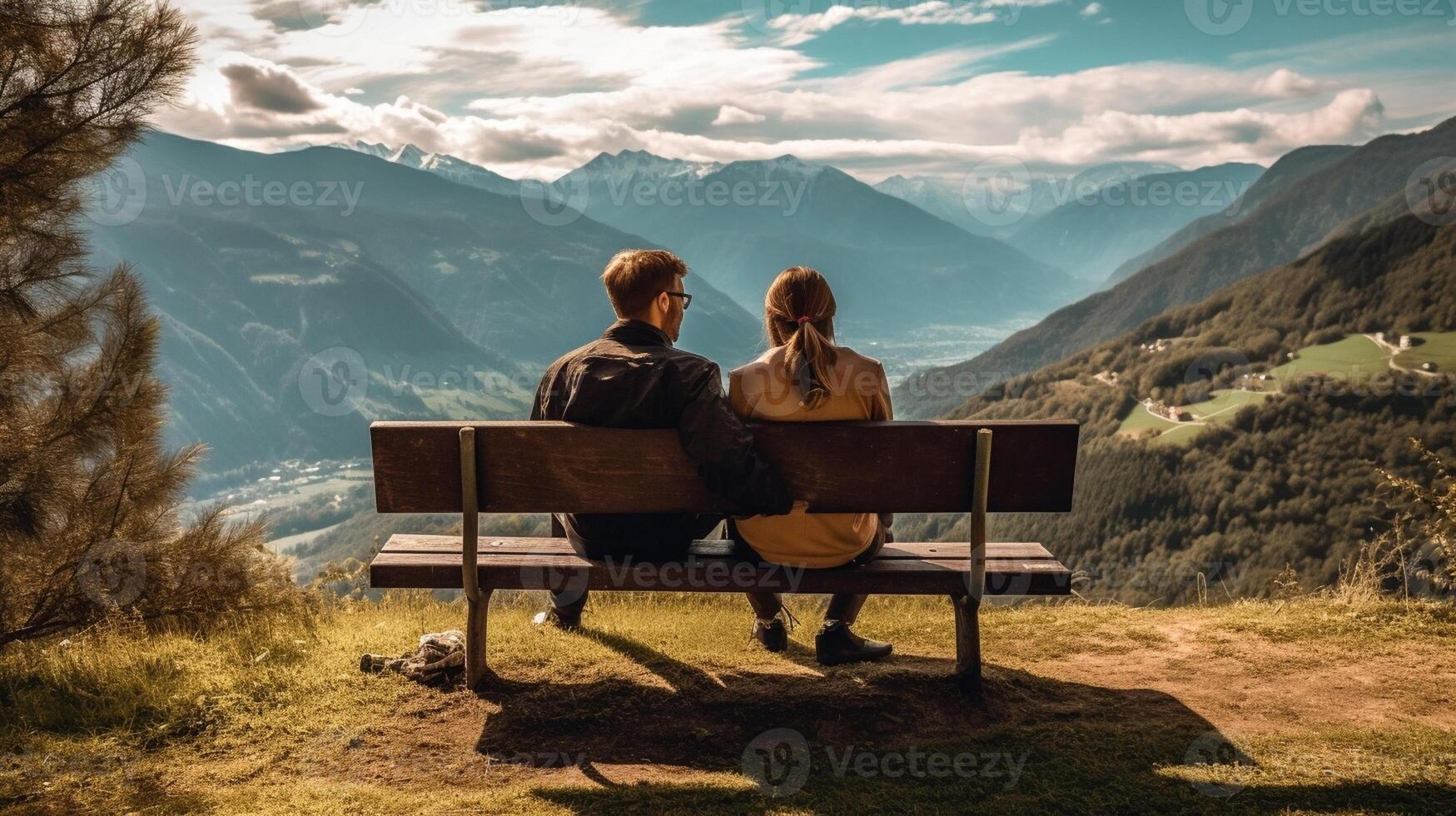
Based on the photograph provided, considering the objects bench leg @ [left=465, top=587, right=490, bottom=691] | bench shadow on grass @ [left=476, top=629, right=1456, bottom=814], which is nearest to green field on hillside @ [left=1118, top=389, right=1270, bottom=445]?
bench shadow on grass @ [left=476, top=629, right=1456, bottom=814]

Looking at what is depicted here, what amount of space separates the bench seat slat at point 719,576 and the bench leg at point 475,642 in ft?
0.40

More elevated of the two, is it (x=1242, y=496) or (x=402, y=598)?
(x=402, y=598)

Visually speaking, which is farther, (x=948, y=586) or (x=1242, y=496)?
(x=1242, y=496)

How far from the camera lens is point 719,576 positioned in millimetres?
4227

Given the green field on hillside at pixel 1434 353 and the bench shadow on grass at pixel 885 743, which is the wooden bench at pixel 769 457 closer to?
the bench shadow on grass at pixel 885 743

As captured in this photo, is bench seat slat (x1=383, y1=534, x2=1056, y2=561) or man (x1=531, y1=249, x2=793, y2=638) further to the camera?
bench seat slat (x1=383, y1=534, x2=1056, y2=561)

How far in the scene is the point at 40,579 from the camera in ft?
17.3

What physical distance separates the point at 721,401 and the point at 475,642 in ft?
5.32

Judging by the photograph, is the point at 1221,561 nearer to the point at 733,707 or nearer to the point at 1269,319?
the point at 1269,319

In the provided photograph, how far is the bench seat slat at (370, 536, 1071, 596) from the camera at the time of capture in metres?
4.18

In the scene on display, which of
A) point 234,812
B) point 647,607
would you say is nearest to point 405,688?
point 234,812

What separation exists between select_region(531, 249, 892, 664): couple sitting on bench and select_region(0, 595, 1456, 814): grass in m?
0.67

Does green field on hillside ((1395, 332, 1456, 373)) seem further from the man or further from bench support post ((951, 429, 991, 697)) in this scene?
the man

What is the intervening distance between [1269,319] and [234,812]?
130 metres
